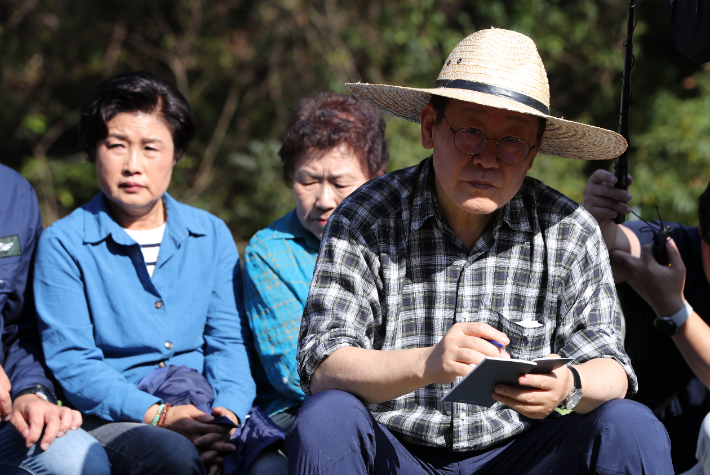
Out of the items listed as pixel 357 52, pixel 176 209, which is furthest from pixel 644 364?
pixel 357 52

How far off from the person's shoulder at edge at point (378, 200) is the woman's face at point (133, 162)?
97 cm

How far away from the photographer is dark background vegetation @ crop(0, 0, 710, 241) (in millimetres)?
7383

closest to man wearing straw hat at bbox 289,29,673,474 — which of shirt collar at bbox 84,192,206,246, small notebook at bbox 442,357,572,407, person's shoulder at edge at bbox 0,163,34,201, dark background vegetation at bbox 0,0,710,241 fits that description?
small notebook at bbox 442,357,572,407

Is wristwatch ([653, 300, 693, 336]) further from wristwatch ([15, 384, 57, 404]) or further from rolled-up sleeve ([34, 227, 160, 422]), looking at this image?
wristwatch ([15, 384, 57, 404])

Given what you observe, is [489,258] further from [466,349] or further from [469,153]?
[466,349]

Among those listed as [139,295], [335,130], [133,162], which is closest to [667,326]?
[335,130]

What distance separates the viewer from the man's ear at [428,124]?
7.48 ft

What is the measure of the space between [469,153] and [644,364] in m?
1.34

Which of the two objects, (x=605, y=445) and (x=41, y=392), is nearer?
(x=605, y=445)

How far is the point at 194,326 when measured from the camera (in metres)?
2.85

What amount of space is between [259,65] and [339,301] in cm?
646

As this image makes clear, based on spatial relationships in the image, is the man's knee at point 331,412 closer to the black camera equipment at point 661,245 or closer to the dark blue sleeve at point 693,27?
the black camera equipment at point 661,245

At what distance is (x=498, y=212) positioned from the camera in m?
2.30

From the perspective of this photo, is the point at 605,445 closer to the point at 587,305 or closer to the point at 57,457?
the point at 587,305
